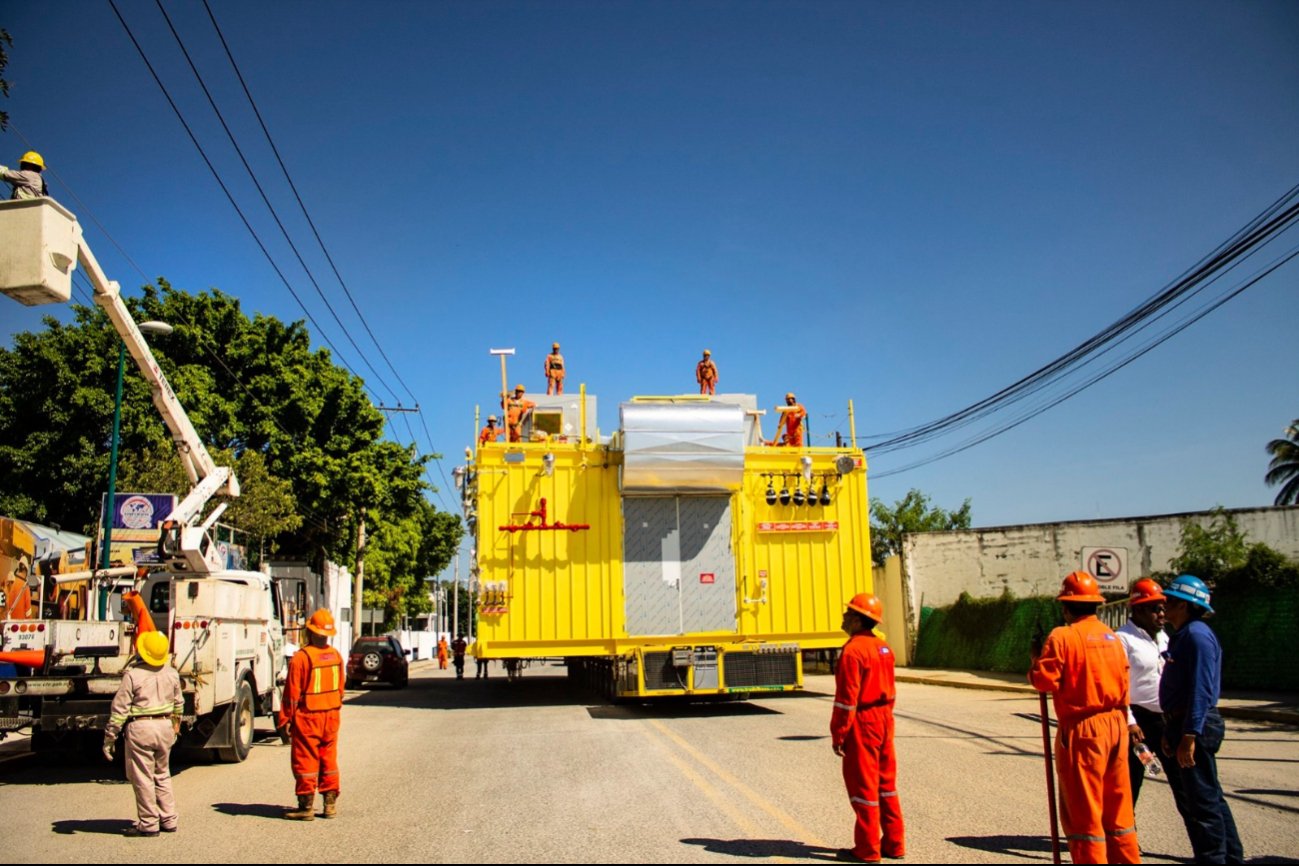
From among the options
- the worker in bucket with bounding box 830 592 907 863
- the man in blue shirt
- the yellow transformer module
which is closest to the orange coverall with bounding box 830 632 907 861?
the worker in bucket with bounding box 830 592 907 863

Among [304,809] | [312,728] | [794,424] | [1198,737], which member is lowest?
[304,809]

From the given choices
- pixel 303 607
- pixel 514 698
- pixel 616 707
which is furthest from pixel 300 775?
pixel 514 698

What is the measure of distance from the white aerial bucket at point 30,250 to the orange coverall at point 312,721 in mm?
4540

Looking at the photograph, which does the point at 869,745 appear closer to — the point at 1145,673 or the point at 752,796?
the point at 1145,673

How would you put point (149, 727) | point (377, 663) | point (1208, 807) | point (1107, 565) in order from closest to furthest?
point (1208, 807), point (149, 727), point (1107, 565), point (377, 663)

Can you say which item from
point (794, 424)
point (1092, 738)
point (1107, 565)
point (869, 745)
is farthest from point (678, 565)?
point (1092, 738)

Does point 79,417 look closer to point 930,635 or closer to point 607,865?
point 930,635

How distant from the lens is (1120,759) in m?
5.21

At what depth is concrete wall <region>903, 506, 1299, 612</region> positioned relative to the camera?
76.8 ft

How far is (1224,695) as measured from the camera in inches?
647

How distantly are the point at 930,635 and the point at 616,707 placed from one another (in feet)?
42.5

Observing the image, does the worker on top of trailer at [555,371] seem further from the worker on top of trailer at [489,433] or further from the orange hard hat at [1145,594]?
the orange hard hat at [1145,594]

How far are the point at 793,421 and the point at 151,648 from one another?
464 inches

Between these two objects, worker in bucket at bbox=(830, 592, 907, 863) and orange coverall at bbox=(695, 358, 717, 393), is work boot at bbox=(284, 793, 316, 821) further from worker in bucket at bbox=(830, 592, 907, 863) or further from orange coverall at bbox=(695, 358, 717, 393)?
orange coverall at bbox=(695, 358, 717, 393)
